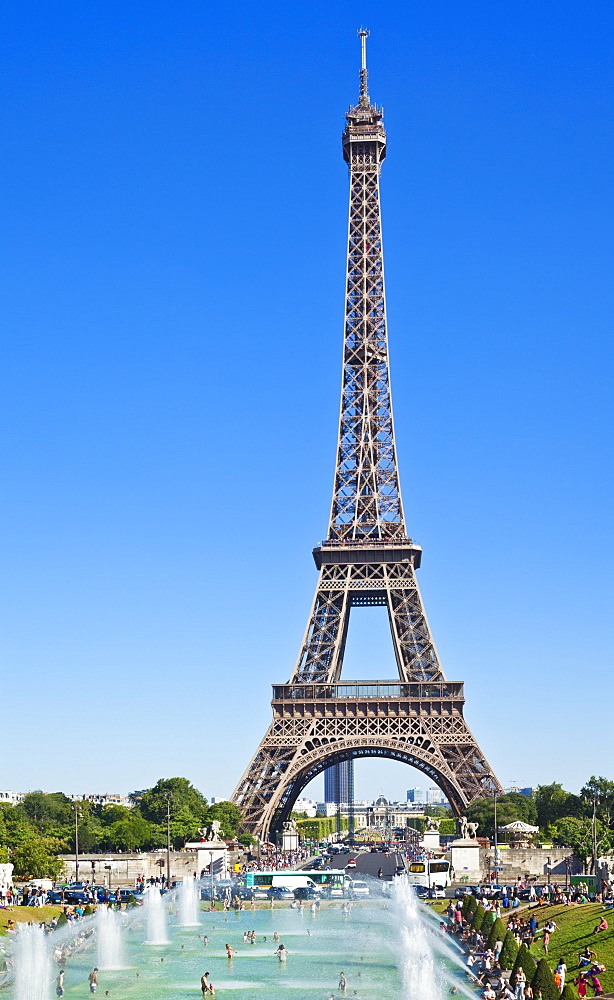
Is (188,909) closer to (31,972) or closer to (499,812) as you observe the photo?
(31,972)

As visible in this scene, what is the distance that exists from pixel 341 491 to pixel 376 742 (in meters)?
25.8

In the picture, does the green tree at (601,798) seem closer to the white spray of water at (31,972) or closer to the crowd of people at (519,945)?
the crowd of people at (519,945)

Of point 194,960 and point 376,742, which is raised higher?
point 376,742

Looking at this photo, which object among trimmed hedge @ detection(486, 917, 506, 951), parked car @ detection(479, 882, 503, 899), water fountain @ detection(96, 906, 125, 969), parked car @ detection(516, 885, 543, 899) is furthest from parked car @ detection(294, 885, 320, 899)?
trimmed hedge @ detection(486, 917, 506, 951)

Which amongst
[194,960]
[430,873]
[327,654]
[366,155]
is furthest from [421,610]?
[194,960]

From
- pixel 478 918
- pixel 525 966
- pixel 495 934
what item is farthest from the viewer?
pixel 478 918

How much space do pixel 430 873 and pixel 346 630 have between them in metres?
33.9

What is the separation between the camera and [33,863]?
76188mm

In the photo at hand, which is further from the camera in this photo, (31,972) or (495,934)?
(495,934)

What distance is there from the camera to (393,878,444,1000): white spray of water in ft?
135

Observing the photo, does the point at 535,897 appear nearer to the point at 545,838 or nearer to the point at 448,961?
the point at 448,961

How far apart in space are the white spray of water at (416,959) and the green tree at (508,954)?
96.5 inches

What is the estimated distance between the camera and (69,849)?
10631 cm

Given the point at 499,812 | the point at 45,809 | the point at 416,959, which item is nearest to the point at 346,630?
the point at 499,812
